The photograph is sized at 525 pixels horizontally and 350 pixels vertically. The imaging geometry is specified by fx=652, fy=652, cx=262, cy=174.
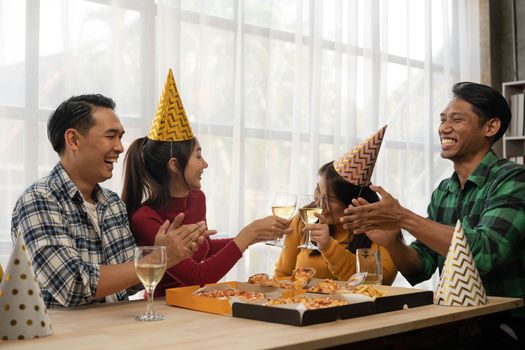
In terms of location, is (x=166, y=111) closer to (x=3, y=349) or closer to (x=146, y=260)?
(x=146, y=260)

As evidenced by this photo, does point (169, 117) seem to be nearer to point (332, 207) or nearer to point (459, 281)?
point (332, 207)

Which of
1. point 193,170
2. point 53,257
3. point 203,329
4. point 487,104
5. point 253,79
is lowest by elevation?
point 203,329

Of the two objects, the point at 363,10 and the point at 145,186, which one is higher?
the point at 363,10

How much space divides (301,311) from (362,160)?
79cm

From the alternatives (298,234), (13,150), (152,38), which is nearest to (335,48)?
(152,38)

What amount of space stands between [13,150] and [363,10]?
255cm

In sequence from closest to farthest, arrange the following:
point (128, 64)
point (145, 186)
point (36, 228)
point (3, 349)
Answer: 1. point (3, 349)
2. point (36, 228)
3. point (145, 186)
4. point (128, 64)

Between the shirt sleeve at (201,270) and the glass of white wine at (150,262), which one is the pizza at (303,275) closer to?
the shirt sleeve at (201,270)

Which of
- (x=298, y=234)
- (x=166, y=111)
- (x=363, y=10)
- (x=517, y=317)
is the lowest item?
(x=517, y=317)

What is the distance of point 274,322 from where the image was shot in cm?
142

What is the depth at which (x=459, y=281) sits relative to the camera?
1.73m

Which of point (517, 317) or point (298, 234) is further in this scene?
point (298, 234)

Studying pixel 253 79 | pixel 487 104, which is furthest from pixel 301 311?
pixel 253 79

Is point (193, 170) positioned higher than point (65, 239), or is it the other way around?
point (193, 170)
